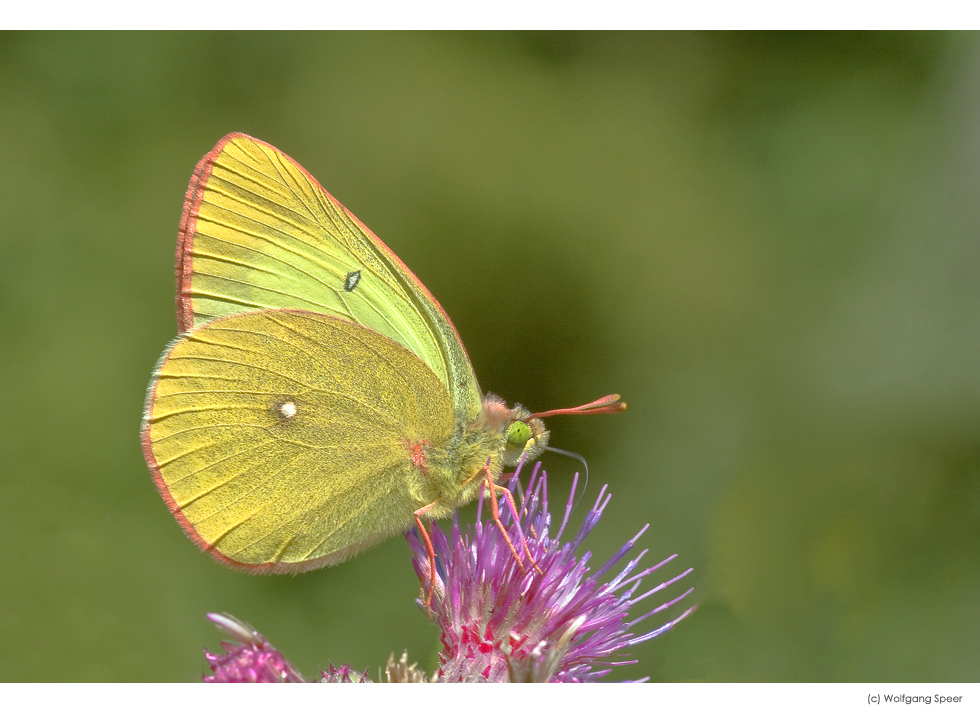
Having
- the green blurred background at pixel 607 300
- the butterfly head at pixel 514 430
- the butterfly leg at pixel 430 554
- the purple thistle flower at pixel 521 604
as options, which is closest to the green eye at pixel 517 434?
the butterfly head at pixel 514 430

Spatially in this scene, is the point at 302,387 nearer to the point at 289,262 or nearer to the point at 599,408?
the point at 289,262

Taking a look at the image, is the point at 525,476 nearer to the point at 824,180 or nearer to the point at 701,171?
the point at 701,171

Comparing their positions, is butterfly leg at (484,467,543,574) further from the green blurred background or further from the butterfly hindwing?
the green blurred background

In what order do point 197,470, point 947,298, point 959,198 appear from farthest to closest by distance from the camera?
point 959,198
point 947,298
point 197,470

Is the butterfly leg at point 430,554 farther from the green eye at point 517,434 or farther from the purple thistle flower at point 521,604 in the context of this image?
the green eye at point 517,434

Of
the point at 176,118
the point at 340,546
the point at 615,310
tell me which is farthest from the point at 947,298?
the point at 176,118
